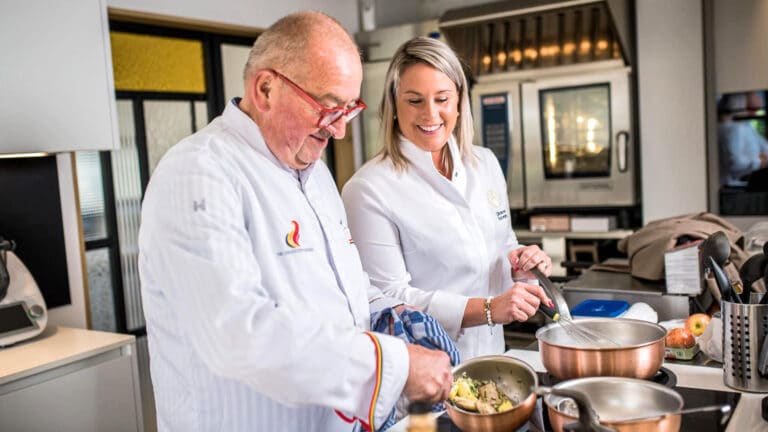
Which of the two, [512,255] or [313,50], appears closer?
[313,50]

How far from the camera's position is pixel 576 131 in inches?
155

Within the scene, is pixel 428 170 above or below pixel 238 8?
below

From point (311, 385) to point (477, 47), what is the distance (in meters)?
3.44

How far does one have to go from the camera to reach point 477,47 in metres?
4.15

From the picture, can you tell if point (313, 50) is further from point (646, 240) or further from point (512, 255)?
point (646, 240)

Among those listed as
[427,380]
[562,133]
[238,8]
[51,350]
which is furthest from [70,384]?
[562,133]

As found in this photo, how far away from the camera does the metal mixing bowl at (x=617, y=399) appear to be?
1002 mm

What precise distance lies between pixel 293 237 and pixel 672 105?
125 inches

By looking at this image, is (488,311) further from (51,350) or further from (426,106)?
(51,350)

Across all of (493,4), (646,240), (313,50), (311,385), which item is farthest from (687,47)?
(311,385)

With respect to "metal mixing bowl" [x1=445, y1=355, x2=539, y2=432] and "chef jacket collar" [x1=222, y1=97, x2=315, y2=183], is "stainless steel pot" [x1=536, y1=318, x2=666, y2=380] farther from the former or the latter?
"chef jacket collar" [x1=222, y1=97, x2=315, y2=183]

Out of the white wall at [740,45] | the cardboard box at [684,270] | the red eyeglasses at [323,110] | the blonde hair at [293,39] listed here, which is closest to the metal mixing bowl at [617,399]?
the red eyeglasses at [323,110]

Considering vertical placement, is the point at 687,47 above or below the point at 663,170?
above

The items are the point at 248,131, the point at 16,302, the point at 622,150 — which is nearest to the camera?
the point at 248,131
